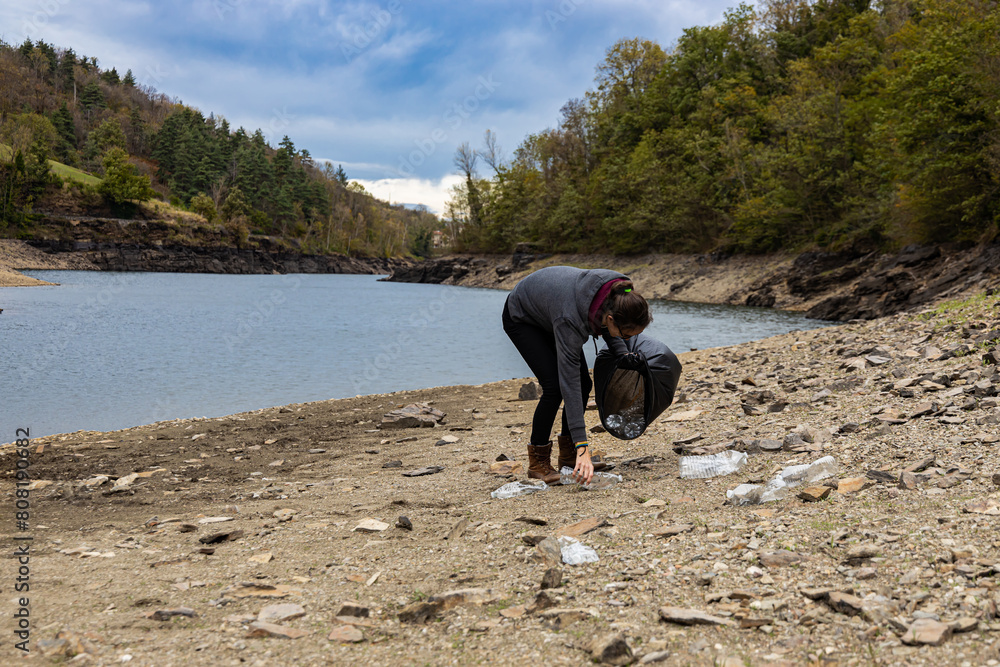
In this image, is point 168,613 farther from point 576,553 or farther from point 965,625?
point 965,625

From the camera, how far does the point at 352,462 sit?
291 inches

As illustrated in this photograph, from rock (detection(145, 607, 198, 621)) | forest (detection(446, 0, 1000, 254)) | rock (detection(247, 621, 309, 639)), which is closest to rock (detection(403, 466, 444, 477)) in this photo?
rock (detection(145, 607, 198, 621))

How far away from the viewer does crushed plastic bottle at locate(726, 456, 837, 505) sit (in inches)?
169

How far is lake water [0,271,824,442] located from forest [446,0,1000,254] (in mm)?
9328

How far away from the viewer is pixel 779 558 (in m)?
3.19

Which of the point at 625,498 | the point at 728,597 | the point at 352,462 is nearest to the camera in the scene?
the point at 728,597

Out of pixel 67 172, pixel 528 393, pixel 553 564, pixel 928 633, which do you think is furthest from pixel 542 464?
pixel 67 172

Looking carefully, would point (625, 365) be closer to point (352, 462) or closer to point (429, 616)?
point (429, 616)

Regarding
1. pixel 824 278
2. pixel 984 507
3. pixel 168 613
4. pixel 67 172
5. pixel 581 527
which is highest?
pixel 67 172

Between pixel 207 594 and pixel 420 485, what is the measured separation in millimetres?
2628

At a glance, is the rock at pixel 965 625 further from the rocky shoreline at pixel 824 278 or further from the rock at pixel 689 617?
the rocky shoreline at pixel 824 278

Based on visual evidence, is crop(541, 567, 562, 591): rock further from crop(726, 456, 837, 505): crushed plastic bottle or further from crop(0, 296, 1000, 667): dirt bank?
crop(726, 456, 837, 505): crushed plastic bottle

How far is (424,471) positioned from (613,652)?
4208 millimetres

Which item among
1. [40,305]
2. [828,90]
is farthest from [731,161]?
[40,305]
